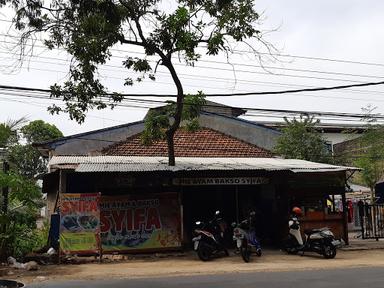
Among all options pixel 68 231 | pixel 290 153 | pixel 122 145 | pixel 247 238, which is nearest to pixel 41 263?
pixel 68 231

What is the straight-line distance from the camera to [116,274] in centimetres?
1187

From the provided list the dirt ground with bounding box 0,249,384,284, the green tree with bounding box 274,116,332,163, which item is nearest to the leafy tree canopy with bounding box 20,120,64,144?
the green tree with bounding box 274,116,332,163

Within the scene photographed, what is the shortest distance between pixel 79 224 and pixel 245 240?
4.57 metres

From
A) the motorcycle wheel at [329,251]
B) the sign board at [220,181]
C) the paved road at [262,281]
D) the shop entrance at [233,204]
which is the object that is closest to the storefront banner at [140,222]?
the sign board at [220,181]

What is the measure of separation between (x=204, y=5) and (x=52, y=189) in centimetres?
1056

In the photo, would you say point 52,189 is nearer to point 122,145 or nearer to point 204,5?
point 122,145

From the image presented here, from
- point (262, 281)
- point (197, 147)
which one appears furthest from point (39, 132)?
point (262, 281)

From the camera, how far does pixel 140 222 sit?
51.3 feet

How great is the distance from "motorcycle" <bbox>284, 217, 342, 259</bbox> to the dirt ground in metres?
0.24

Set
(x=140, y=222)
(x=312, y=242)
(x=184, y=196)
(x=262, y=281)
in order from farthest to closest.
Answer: (x=184, y=196)
(x=140, y=222)
(x=312, y=242)
(x=262, y=281)

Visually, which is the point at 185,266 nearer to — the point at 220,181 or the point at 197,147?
the point at 220,181

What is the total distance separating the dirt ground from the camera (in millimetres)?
11852

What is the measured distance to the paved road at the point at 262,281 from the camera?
9984mm

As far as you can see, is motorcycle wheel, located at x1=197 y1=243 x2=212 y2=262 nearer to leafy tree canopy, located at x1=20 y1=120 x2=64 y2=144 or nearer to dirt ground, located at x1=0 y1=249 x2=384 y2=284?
dirt ground, located at x1=0 y1=249 x2=384 y2=284
